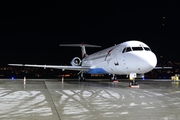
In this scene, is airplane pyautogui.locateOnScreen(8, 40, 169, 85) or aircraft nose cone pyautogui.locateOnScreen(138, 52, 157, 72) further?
airplane pyautogui.locateOnScreen(8, 40, 169, 85)

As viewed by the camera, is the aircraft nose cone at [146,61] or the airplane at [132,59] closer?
the aircraft nose cone at [146,61]

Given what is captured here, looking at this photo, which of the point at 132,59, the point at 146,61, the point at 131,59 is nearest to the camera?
the point at 146,61

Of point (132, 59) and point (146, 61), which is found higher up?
point (132, 59)

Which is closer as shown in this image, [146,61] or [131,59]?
[146,61]

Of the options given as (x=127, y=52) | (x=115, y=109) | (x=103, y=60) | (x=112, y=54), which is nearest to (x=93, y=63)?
(x=103, y=60)

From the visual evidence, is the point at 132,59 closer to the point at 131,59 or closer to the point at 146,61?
the point at 131,59

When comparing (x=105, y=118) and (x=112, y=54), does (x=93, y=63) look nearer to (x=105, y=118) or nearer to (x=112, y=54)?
(x=112, y=54)

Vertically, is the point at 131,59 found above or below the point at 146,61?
above

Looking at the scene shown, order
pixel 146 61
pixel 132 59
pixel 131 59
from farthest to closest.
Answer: pixel 131 59, pixel 132 59, pixel 146 61

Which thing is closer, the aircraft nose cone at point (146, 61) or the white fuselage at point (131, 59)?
the aircraft nose cone at point (146, 61)

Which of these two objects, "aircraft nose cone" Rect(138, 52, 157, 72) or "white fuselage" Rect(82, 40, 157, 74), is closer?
"aircraft nose cone" Rect(138, 52, 157, 72)

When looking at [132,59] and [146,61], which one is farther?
[132,59]

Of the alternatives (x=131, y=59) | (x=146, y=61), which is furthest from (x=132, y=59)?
(x=146, y=61)

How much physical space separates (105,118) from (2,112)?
2989 millimetres
